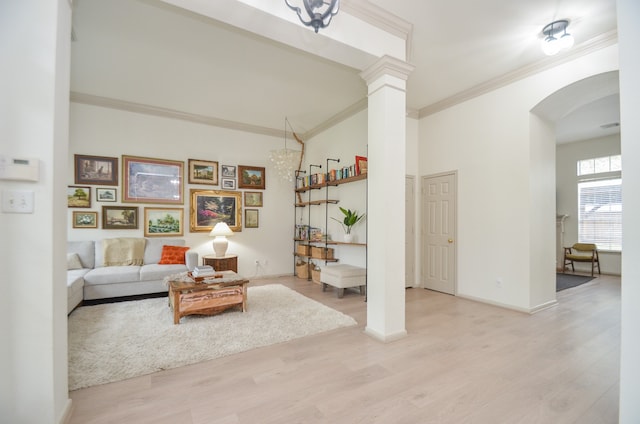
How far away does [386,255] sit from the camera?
2814 millimetres

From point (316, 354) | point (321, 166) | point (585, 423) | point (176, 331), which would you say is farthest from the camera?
point (321, 166)

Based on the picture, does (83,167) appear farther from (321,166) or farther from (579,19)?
(579,19)

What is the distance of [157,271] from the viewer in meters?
4.24

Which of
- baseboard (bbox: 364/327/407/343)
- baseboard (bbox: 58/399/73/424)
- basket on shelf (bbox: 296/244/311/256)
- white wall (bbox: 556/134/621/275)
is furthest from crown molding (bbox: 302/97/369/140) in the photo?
white wall (bbox: 556/134/621/275)

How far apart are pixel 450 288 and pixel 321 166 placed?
334cm

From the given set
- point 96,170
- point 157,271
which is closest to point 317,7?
point 157,271

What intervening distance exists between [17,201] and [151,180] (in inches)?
154

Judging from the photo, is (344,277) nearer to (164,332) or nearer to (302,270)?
(302,270)

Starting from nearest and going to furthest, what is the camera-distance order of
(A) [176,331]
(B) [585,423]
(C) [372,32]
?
(B) [585,423], (C) [372,32], (A) [176,331]

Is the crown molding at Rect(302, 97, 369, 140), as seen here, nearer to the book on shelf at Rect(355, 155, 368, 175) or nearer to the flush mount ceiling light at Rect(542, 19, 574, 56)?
the book on shelf at Rect(355, 155, 368, 175)

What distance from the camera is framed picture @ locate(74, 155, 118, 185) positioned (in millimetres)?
4562

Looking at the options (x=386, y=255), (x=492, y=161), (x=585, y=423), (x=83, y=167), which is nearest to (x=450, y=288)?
(x=492, y=161)

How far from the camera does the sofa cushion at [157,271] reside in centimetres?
416

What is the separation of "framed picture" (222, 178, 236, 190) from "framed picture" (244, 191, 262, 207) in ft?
0.95
